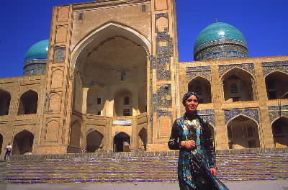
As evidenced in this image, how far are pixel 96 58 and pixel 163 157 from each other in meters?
12.3

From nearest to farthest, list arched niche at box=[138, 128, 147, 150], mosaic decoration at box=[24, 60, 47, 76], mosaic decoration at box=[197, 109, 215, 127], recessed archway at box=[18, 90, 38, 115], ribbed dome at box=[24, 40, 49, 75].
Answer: mosaic decoration at box=[197, 109, 215, 127] < recessed archway at box=[18, 90, 38, 115] < arched niche at box=[138, 128, 147, 150] < mosaic decoration at box=[24, 60, 47, 76] < ribbed dome at box=[24, 40, 49, 75]

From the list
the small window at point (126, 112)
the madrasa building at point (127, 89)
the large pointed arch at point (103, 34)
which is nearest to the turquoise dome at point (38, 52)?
the madrasa building at point (127, 89)

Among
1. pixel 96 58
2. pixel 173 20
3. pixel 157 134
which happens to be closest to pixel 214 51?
pixel 173 20

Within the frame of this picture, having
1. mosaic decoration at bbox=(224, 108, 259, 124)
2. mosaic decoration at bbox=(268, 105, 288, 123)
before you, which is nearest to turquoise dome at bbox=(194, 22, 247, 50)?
mosaic decoration at bbox=(224, 108, 259, 124)

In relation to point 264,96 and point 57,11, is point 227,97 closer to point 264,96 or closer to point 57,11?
point 264,96

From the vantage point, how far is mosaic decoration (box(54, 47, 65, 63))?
60.3 feet

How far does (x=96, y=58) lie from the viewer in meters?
21.1

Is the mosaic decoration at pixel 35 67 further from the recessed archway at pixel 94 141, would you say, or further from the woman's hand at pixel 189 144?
the woman's hand at pixel 189 144

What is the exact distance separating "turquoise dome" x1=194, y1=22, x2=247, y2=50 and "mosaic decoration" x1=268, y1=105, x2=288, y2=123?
9.35m

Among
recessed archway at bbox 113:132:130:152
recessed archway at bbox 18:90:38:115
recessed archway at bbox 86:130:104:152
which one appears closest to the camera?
recessed archway at bbox 18:90:38:115

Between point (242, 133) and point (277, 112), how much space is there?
2724 mm

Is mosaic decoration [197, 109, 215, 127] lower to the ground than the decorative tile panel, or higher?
lower

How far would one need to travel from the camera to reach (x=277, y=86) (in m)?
18.7

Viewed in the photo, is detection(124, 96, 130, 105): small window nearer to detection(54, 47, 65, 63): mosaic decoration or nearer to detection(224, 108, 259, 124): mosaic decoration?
detection(54, 47, 65, 63): mosaic decoration
